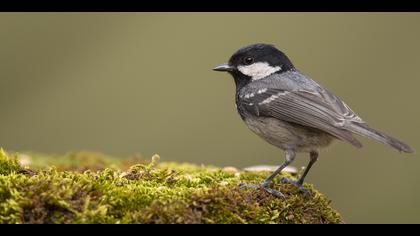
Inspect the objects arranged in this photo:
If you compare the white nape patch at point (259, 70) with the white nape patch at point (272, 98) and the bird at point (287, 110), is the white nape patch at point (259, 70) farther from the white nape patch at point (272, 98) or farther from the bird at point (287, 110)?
the white nape patch at point (272, 98)

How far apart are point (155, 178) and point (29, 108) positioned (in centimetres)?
655

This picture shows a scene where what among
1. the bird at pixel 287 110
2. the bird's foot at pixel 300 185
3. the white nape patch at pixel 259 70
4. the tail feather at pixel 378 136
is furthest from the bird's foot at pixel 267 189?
the white nape patch at pixel 259 70

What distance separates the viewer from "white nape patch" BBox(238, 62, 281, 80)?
5.27m

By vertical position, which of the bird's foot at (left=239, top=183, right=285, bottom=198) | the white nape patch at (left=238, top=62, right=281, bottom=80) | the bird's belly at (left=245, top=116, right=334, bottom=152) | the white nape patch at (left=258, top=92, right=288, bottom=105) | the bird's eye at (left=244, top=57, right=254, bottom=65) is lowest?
the bird's foot at (left=239, top=183, right=285, bottom=198)

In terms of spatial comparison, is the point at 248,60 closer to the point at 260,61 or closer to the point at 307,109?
the point at 260,61

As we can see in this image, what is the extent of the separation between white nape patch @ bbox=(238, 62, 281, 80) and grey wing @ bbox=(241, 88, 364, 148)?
31 cm

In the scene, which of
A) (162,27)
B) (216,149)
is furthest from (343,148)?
(162,27)

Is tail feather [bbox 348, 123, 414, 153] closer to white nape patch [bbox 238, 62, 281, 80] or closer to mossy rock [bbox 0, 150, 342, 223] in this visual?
mossy rock [bbox 0, 150, 342, 223]

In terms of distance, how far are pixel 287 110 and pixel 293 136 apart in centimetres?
23

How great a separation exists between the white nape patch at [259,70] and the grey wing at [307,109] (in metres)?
0.31

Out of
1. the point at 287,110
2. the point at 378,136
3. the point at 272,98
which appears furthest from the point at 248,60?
the point at 378,136

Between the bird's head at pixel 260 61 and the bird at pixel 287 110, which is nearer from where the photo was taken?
the bird at pixel 287 110

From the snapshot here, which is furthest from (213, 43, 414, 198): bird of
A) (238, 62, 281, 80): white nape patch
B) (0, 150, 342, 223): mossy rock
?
(0, 150, 342, 223): mossy rock

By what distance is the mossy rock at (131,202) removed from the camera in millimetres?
3156
